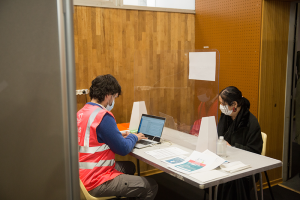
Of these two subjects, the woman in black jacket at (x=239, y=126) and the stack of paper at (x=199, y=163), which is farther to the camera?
the woman in black jacket at (x=239, y=126)

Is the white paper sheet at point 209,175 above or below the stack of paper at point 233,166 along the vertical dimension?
below

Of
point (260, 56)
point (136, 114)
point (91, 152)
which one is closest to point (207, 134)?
point (91, 152)

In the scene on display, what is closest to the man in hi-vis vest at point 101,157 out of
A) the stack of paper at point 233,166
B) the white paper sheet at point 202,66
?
the stack of paper at point 233,166

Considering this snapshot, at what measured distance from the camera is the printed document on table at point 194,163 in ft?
6.49

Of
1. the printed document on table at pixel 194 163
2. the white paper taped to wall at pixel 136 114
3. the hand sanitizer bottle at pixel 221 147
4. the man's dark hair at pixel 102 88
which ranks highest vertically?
the man's dark hair at pixel 102 88

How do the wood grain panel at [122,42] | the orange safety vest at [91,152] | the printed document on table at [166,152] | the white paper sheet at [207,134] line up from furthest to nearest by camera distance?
the wood grain panel at [122,42], the printed document on table at [166,152], the white paper sheet at [207,134], the orange safety vest at [91,152]

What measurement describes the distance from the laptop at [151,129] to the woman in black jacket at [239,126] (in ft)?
2.04

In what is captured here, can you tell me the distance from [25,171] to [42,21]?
0.51 meters

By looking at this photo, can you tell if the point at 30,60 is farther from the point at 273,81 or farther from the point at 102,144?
the point at 273,81

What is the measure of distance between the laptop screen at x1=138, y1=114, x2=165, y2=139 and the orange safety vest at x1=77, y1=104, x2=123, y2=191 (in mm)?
711

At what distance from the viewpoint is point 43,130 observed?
95 cm

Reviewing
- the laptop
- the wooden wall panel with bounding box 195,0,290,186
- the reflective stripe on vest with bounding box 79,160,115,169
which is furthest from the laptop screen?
the wooden wall panel with bounding box 195,0,290,186

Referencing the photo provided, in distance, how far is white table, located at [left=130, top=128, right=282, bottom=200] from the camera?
6.09 feet

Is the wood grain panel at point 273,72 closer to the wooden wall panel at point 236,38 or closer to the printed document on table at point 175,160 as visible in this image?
the wooden wall panel at point 236,38
